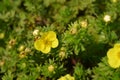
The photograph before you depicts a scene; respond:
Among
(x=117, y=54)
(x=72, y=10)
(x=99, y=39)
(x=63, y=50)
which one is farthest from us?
(x=72, y=10)

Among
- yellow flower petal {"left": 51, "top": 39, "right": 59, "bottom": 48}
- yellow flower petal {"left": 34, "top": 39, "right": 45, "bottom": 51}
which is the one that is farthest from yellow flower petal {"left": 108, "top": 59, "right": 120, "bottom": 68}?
yellow flower petal {"left": 34, "top": 39, "right": 45, "bottom": 51}

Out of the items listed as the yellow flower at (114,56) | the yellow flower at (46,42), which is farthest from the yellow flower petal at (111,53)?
the yellow flower at (46,42)

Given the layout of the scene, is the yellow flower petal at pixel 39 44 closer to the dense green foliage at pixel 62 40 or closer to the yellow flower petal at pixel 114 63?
the dense green foliage at pixel 62 40

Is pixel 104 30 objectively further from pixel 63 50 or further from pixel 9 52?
pixel 9 52

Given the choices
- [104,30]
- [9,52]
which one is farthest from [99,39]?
[9,52]

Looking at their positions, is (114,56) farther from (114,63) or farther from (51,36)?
(51,36)

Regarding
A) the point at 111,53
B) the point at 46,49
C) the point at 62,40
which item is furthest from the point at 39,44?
the point at 111,53
